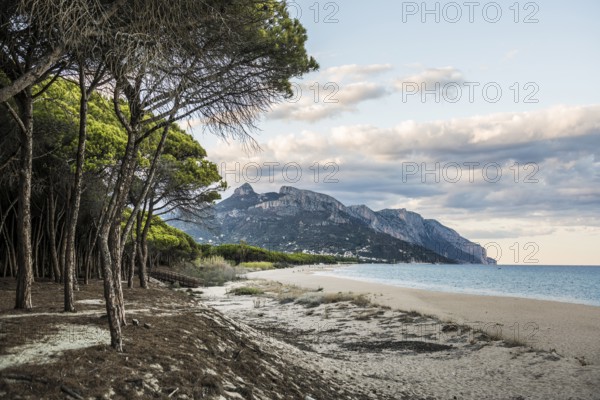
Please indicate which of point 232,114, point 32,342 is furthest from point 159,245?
point 32,342

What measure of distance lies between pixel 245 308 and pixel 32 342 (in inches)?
708

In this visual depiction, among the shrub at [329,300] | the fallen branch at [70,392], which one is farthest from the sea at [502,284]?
the fallen branch at [70,392]

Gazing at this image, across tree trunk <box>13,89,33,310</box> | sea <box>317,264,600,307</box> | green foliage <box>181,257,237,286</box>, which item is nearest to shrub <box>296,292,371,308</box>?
green foliage <box>181,257,237,286</box>

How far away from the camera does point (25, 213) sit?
352 inches

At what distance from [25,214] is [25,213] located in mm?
20

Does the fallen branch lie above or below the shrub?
above

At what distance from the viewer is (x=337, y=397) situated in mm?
8961

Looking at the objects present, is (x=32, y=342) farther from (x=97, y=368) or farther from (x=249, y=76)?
(x=249, y=76)

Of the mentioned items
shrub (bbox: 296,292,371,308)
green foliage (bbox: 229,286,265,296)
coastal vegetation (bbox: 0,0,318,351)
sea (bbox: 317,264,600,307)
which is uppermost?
coastal vegetation (bbox: 0,0,318,351)

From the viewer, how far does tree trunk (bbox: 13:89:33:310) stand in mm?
8922

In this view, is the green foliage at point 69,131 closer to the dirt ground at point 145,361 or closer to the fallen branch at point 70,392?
the dirt ground at point 145,361

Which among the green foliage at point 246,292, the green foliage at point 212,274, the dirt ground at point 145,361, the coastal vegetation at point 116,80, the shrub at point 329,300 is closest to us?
the dirt ground at point 145,361

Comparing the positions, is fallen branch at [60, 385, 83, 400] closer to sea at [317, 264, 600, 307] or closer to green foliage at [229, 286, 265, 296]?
green foliage at [229, 286, 265, 296]

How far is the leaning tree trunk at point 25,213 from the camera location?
892cm
